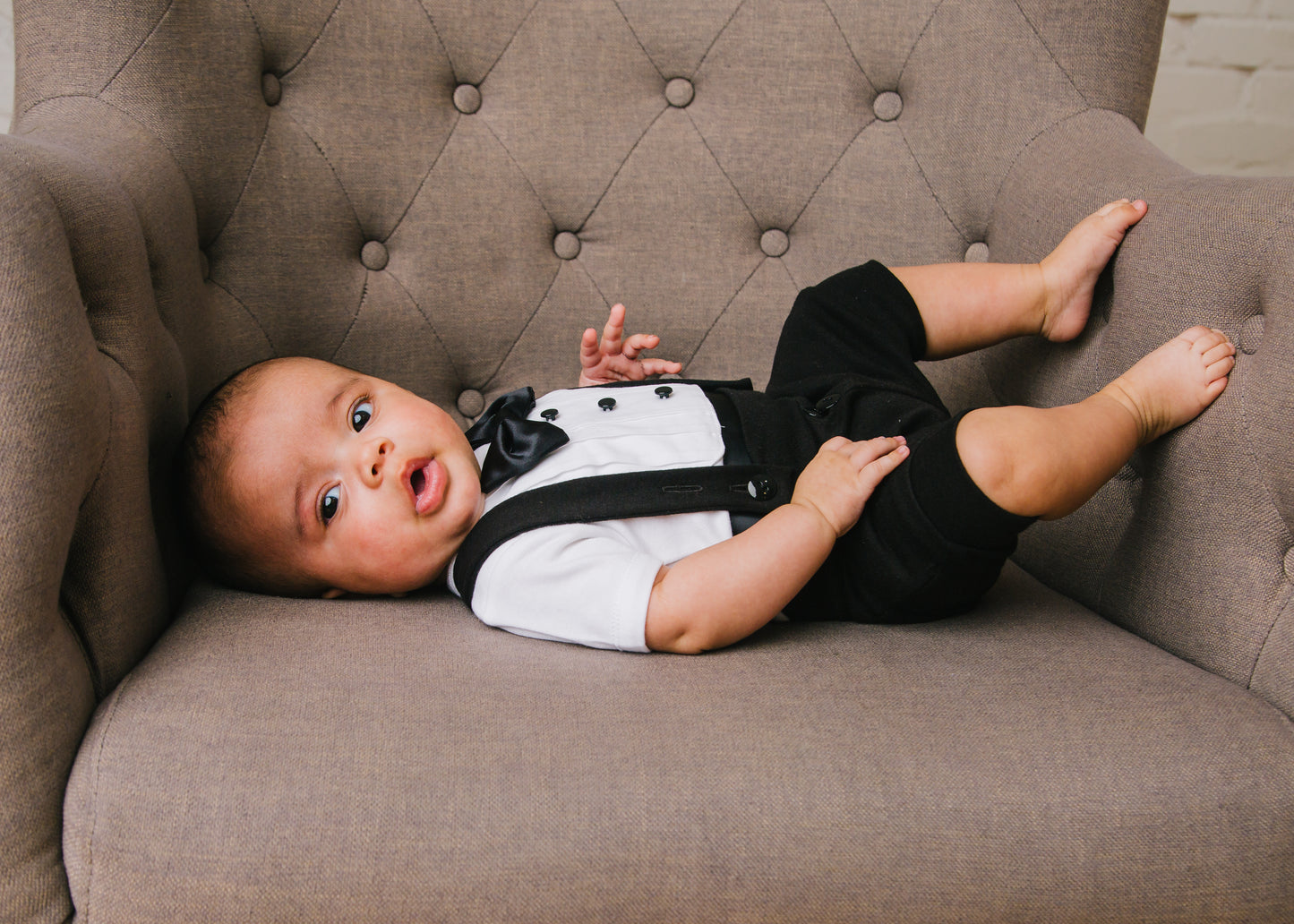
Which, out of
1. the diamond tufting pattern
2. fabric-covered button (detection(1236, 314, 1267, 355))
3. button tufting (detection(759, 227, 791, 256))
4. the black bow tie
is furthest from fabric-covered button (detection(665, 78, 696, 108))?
fabric-covered button (detection(1236, 314, 1267, 355))

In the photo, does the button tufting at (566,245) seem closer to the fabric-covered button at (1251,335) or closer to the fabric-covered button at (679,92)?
the fabric-covered button at (679,92)

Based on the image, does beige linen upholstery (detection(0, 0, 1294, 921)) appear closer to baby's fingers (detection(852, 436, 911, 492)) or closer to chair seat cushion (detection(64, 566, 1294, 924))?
chair seat cushion (detection(64, 566, 1294, 924))

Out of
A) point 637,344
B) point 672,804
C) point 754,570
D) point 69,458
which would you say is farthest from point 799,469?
point 69,458

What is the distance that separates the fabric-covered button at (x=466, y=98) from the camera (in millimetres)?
1228

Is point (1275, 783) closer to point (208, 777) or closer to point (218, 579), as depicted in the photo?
point (208, 777)

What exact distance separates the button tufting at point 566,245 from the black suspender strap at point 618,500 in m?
0.49

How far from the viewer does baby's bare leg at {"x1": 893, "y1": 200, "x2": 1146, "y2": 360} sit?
3.17ft

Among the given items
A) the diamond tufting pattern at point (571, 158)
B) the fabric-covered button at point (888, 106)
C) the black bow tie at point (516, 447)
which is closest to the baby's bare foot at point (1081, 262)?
the diamond tufting pattern at point (571, 158)

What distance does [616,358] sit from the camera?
1199mm

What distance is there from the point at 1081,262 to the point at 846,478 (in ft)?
1.20

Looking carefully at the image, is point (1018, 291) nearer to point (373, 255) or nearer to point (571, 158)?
point (571, 158)

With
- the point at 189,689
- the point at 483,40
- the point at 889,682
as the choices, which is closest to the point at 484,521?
the point at 189,689

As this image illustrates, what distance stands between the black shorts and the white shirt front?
8 cm

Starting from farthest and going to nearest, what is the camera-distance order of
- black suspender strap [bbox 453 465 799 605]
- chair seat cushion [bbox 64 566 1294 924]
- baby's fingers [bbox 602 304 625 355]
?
baby's fingers [bbox 602 304 625 355], black suspender strap [bbox 453 465 799 605], chair seat cushion [bbox 64 566 1294 924]
